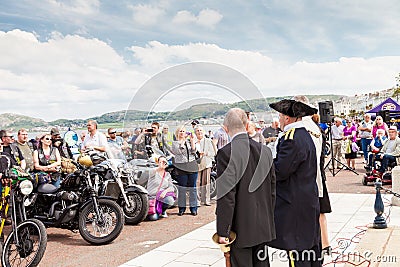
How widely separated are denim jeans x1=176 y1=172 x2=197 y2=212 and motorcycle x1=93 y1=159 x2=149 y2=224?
50.9 inches

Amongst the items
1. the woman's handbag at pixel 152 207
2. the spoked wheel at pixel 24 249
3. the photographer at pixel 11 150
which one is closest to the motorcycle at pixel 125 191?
the woman's handbag at pixel 152 207

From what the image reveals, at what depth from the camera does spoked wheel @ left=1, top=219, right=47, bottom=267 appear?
534cm

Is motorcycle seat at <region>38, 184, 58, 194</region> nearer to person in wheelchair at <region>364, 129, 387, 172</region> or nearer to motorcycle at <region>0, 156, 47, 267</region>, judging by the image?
motorcycle at <region>0, 156, 47, 267</region>

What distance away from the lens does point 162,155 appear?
29.9 ft

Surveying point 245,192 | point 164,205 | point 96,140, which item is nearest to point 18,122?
point 96,140

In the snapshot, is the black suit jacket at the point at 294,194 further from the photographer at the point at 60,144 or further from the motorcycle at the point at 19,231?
the photographer at the point at 60,144

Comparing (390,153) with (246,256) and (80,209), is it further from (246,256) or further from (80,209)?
(246,256)

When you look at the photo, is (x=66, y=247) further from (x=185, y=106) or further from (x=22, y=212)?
(x=185, y=106)

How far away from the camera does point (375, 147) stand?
13.0 metres

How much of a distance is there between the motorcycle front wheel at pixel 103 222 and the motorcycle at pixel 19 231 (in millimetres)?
1135

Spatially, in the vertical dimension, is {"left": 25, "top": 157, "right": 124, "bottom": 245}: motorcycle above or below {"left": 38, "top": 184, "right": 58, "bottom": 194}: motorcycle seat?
below

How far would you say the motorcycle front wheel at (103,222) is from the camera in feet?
21.7

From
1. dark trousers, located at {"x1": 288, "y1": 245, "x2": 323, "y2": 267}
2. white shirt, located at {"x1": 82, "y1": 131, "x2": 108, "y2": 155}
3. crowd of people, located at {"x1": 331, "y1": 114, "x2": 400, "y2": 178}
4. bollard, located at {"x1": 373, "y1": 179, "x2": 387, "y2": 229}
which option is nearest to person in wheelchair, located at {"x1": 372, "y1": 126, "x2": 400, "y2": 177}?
crowd of people, located at {"x1": 331, "y1": 114, "x2": 400, "y2": 178}

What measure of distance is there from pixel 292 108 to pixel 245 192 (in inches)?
41.3
